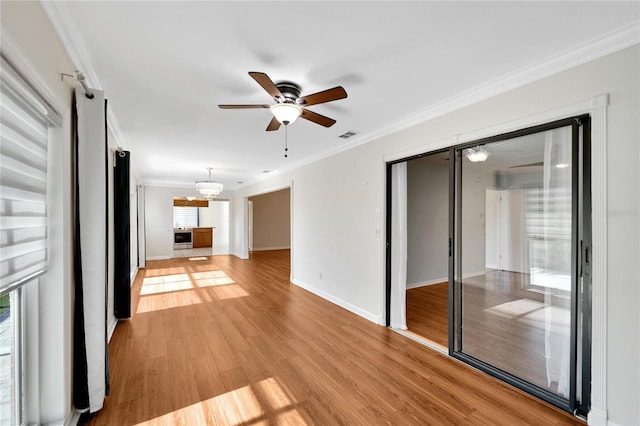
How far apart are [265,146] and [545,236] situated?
3.79m

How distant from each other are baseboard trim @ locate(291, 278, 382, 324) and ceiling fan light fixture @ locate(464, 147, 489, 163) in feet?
7.52

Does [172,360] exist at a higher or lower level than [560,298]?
lower

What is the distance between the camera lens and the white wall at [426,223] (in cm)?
566

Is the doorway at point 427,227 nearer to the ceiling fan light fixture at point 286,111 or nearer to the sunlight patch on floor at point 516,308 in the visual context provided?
the sunlight patch on floor at point 516,308

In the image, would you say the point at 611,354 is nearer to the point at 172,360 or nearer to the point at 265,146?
the point at 172,360

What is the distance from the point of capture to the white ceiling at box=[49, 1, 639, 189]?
162 centimetres

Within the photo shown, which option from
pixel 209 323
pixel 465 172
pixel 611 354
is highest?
pixel 465 172

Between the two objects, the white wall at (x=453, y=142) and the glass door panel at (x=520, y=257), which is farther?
the glass door panel at (x=520, y=257)

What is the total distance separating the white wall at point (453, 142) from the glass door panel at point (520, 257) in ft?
0.81

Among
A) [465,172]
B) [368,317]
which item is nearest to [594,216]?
[465,172]

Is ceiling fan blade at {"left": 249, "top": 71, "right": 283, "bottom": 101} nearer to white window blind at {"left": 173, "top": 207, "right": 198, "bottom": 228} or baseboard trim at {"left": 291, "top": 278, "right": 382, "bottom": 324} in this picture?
baseboard trim at {"left": 291, "top": 278, "right": 382, "bottom": 324}

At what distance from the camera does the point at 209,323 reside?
3742mm

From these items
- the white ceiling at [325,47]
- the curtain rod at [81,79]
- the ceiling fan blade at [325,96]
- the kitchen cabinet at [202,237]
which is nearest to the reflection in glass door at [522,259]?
the white ceiling at [325,47]

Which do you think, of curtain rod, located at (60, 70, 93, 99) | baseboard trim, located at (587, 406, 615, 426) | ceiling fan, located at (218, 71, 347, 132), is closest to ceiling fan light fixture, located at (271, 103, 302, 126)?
ceiling fan, located at (218, 71, 347, 132)
